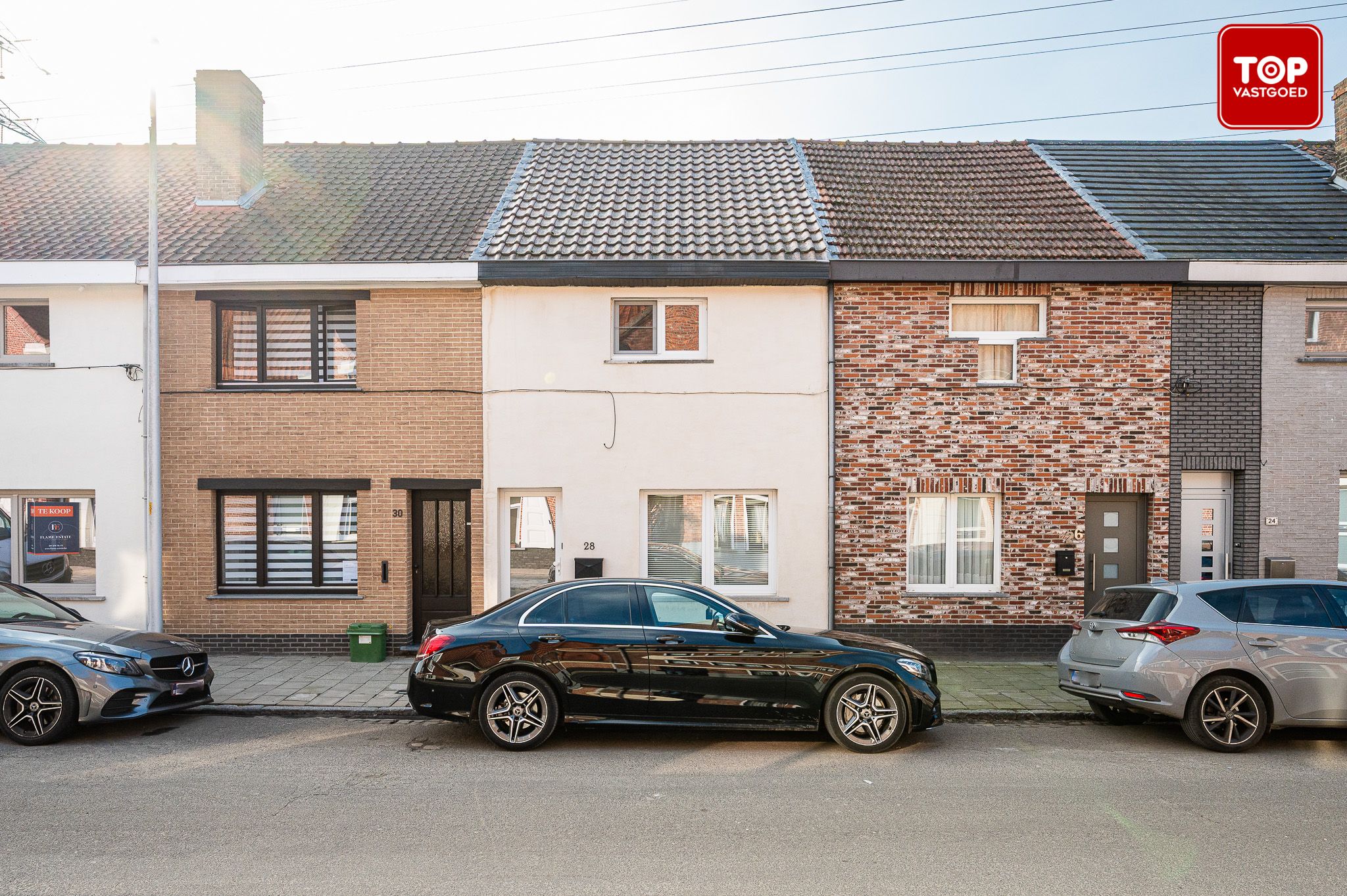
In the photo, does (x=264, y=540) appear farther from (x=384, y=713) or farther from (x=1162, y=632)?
(x=1162, y=632)

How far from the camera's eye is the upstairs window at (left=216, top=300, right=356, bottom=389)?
38.2 feet

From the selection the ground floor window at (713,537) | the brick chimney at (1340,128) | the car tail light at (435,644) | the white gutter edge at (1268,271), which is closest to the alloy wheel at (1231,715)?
the ground floor window at (713,537)

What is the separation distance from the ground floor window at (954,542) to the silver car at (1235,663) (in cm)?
404

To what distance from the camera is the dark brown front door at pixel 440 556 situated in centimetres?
1156

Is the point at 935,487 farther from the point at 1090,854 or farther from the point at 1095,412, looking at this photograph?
the point at 1090,854

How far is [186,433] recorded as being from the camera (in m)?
11.4

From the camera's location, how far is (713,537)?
37.9 feet

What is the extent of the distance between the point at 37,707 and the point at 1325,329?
1613 centimetres

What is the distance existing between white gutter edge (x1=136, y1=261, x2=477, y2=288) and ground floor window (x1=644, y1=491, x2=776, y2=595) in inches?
163

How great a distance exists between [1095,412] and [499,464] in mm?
8377

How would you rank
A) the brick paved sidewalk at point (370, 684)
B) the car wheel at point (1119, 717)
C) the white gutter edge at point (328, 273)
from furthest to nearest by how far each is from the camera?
1. the white gutter edge at point (328, 273)
2. the brick paved sidewalk at point (370, 684)
3. the car wheel at point (1119, 717)

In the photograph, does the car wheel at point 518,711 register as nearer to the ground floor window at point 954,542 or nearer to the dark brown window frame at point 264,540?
the dark brown window frame at point 264,540

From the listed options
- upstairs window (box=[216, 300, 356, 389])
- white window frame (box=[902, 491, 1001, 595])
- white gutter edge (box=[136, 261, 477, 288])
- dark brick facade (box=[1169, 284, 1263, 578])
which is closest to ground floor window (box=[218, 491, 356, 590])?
upstairs window (box=[216, 300, 356, 389])

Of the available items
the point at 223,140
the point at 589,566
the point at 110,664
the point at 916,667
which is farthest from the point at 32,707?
the point at 223,140
